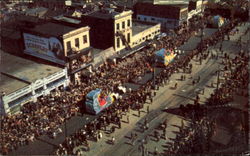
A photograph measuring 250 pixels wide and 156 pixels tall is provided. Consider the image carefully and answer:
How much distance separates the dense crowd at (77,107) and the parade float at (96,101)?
102cm

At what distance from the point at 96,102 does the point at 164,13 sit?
140 ft

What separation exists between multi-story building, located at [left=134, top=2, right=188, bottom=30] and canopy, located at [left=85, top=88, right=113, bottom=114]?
4045 centimetres

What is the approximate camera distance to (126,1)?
90.1 m

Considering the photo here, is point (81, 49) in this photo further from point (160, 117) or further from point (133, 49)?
point (160, 117)

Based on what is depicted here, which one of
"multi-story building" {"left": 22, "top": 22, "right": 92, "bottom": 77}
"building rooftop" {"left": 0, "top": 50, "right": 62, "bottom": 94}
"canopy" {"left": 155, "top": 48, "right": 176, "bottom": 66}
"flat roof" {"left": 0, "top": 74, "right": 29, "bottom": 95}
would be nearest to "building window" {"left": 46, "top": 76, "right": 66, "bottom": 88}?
"building rooftop" {"left": 0, "top": 50, "right": 62, "bottom": 94}

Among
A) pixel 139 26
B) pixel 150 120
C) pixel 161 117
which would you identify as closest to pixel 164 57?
pixel 139 26

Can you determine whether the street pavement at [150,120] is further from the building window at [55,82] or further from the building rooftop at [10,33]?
Answer: the building rooftop at [10,33]

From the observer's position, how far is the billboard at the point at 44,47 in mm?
50062

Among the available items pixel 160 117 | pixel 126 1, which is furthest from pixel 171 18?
pixel 160 117

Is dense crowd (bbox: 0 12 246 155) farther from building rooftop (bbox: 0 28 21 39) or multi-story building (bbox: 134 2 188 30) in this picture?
building rooftop (bbox: 0 28 21 39)

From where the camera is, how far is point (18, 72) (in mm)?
48000

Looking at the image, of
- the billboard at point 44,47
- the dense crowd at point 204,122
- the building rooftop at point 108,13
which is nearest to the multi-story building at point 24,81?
the billboard at point 44,47

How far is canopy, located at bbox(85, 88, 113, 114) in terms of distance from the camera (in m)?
41.4

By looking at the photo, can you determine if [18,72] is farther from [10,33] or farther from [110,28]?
[110,28]
